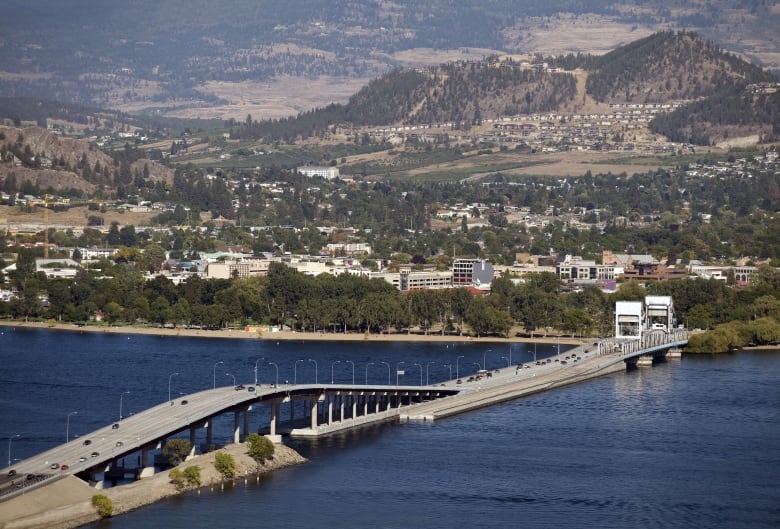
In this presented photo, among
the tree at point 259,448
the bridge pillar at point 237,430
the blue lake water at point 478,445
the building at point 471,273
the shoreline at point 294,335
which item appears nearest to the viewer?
the blue lake water at point 478,445

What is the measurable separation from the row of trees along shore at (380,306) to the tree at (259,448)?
125ft

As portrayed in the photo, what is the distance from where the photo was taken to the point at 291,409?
205 ft

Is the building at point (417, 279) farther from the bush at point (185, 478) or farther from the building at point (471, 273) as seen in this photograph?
the bush at point (185, 478)

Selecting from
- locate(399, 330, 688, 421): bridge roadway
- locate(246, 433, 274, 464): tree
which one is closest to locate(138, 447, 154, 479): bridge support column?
locate(246, 433, 274, 464): tree

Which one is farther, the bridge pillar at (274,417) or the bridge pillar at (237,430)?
the bridge pillar at (274,417)

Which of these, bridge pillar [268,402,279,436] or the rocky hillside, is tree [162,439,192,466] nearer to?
bridge pillar [268,402,279,436]

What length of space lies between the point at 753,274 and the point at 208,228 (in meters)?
50.5

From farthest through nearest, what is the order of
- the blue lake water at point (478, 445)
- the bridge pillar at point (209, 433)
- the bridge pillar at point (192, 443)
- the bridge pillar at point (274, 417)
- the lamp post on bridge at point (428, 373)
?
the lamp post on bridge at point (428, 373)
the bridge pillar at point (274, 417)
the bridge pillar at point (209, 433)
the bridge pillar at point (192, 443)
the blue lake water at point (478, 445)

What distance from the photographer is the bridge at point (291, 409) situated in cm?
4981

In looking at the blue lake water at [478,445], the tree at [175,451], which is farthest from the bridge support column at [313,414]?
the tree at [175,451]

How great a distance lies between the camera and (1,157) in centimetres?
17238

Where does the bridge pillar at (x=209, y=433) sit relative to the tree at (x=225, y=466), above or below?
above

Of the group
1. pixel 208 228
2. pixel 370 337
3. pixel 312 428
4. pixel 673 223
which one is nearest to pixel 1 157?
pixel 208 228

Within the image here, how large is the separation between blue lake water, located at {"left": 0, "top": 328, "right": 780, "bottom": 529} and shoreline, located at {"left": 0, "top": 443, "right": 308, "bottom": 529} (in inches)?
17.2
